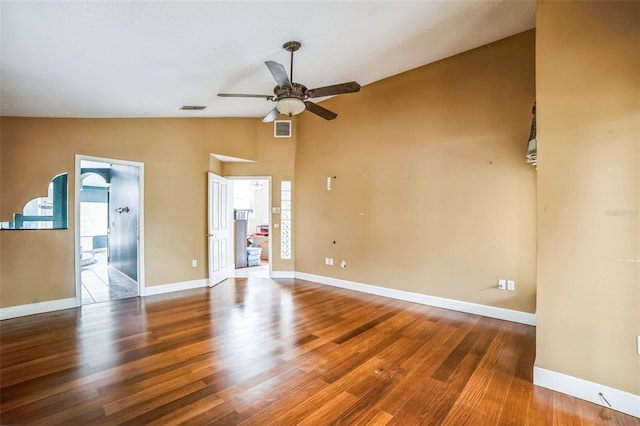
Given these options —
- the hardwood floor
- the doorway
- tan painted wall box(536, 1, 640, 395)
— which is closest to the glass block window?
the doorway

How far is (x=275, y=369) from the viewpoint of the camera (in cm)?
244

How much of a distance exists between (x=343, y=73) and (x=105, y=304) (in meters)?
4.90

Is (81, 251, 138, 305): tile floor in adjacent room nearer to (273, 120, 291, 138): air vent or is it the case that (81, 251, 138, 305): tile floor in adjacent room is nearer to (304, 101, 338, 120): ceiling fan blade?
(273, 120, 291, 138): air vent

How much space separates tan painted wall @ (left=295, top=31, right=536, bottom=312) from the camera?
3.52m

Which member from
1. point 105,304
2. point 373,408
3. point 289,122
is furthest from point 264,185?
point 373,408

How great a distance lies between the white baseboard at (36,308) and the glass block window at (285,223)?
342 centimetres

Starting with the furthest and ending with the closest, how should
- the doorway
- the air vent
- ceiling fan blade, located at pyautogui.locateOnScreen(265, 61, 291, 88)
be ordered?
the doorway < the air vent < ceiling fan blade, located at pyautogui.locateOnScreen(265, 61, 291, 88)

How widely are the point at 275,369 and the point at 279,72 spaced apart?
264 centimetres

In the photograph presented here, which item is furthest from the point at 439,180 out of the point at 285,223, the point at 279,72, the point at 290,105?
the point at 285,223

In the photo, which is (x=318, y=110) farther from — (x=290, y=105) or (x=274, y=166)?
(x=274, y=166)

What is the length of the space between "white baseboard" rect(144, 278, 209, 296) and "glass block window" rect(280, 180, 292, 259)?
1615 mm

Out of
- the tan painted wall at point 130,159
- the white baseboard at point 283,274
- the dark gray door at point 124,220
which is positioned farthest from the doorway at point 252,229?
the dark gray door at point 124,220

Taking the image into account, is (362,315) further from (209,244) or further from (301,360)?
(209,244)

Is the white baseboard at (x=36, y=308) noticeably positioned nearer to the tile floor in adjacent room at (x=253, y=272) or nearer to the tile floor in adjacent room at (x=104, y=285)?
the tile floor in adjacent room at (x=104, y=285)
